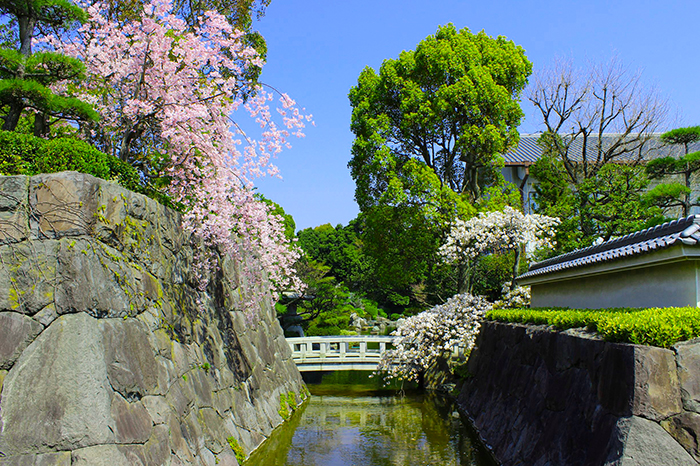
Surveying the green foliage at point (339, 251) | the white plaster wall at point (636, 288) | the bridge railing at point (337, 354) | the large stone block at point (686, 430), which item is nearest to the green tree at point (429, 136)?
the bridge railing at point (337, 354)

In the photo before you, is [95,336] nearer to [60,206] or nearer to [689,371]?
[60,206]

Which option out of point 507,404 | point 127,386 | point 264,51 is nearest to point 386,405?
point 507,404

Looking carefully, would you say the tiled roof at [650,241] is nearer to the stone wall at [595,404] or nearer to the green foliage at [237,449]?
the stone wall at [595,404]

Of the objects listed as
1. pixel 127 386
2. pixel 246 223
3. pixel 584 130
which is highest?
pixel 584 130

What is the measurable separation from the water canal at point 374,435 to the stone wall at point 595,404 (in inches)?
52.3

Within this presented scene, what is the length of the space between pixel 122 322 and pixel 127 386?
0.86 meters

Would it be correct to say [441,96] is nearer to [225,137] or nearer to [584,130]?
[584,130]

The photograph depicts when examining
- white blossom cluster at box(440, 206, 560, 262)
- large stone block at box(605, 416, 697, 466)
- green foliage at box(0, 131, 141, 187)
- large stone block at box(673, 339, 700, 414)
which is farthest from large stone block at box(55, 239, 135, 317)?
white blossom cluster at box(440, 206, 560, 262)

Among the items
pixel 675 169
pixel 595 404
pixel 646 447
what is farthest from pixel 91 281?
pixel 675 169

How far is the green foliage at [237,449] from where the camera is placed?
9.70m

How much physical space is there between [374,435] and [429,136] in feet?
39.5

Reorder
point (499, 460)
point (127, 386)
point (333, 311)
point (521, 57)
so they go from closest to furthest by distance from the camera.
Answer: point (127, 386) < point (499, 460) < point (521, 57) < point (333, 311)

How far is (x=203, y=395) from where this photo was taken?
900cm

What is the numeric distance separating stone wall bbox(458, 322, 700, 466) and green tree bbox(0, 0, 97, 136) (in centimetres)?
858
